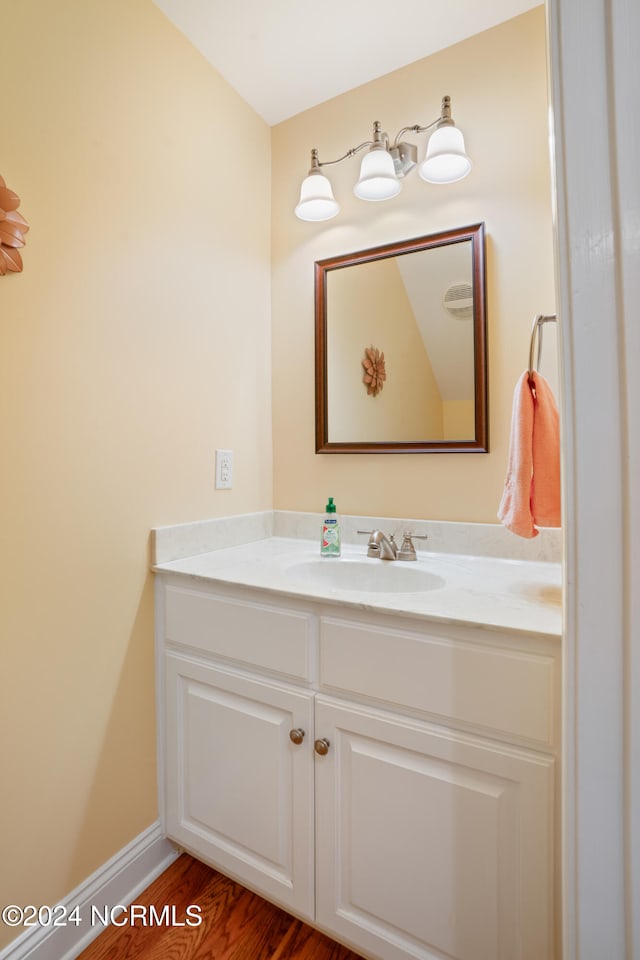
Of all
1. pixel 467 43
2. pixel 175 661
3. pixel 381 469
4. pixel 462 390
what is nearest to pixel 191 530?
pixel 175 661

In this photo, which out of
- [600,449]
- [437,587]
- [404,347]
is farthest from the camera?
[404,347]

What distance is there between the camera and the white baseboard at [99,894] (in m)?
1.01

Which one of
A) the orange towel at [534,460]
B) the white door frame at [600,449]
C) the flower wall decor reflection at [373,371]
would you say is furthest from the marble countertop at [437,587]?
the flower wall decor reflection at [373,371]

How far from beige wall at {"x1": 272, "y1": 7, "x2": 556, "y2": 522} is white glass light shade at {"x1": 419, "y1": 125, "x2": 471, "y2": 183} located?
0.23 feet

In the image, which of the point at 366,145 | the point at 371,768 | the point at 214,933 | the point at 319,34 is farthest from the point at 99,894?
the point at 319,34

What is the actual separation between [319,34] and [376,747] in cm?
196

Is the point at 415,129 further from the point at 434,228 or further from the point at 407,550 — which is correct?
the point at 407,550

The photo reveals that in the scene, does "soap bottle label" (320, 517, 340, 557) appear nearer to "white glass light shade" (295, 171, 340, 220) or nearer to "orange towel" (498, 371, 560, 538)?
"orange towel" (498, 371, 560, 538)

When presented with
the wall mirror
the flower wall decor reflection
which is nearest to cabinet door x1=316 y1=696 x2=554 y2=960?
the wall mirror

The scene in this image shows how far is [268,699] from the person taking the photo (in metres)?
1.11

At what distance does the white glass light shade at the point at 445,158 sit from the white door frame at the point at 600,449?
37.9 inches

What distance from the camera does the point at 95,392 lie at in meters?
1.16

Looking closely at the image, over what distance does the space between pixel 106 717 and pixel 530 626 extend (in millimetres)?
1054

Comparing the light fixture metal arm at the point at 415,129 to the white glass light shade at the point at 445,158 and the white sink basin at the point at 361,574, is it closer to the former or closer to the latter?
the white glass light shade at the point at 445,158
